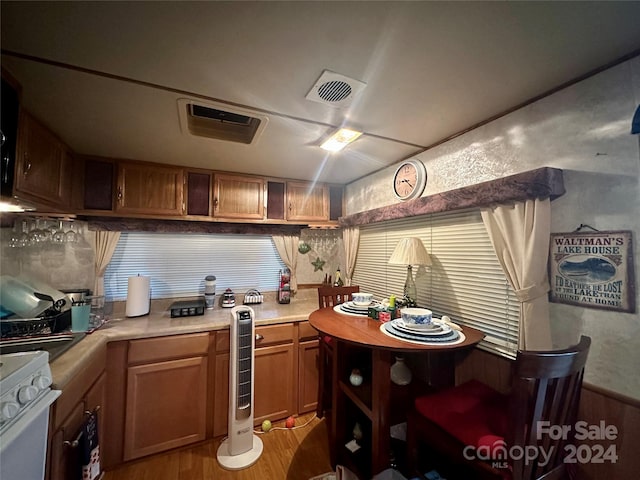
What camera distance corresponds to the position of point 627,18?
0.85 m

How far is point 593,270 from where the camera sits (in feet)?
3.49

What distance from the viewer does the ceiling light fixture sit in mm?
1598

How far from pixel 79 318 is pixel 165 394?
79 cm

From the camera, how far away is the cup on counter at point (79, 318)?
5.32 feet

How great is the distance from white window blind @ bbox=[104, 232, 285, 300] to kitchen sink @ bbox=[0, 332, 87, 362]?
0.77m

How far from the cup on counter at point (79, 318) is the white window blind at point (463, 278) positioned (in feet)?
7.75

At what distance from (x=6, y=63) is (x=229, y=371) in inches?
80.9

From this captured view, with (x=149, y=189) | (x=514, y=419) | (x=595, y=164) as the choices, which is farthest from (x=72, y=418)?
(x=595, y=164)

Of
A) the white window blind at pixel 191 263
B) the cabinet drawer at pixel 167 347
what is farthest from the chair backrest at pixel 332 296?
the cabinet drawer at pixel 167 347

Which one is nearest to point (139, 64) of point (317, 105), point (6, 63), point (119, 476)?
point (6, 63)

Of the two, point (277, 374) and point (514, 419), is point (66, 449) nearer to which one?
point (277, 374)

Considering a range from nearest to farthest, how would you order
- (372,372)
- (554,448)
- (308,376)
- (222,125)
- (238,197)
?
(554,448)
(372,372)
(222,125)
(308,376)
(238,197)

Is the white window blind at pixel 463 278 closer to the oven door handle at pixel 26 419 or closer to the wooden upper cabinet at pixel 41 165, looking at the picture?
the oven door handle at pixel 26 419

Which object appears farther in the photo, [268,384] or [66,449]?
[268,384]
